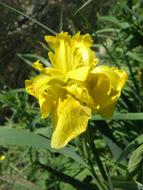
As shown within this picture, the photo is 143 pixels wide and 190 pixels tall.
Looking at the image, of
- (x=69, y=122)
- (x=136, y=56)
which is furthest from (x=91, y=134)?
(x=136, y=56)

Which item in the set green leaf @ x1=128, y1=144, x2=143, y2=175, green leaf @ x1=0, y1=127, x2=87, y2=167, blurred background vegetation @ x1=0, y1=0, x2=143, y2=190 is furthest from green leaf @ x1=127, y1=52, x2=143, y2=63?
green leaf @ x1=128, y1=144, x2=143, y2=175

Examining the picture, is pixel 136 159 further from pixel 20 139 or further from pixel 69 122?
pixel 20 139

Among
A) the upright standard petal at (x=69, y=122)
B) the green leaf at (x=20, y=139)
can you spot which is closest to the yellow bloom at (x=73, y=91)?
the upright standard petal at (x=69, y=122)

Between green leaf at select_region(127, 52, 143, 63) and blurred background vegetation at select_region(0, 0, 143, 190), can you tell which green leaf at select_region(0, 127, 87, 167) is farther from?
green leaf at select_region(127, 52, 143, 63)

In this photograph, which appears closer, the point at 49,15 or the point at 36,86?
the point at 36,86

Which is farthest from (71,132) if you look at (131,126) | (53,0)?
(53,0)

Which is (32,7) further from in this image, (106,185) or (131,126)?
(106,185)

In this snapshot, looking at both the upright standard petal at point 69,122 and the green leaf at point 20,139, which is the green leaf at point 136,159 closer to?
the upright standard petal at point 69,122
